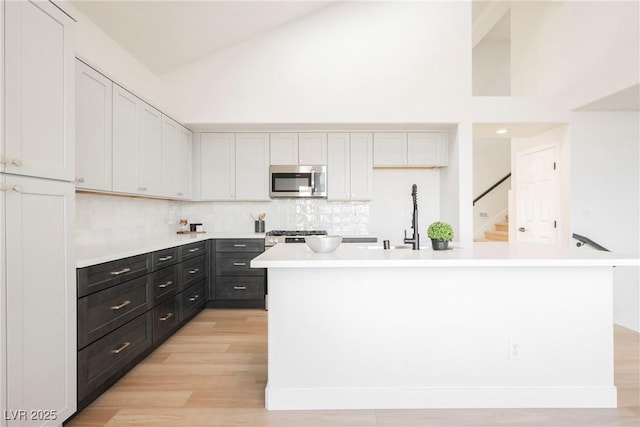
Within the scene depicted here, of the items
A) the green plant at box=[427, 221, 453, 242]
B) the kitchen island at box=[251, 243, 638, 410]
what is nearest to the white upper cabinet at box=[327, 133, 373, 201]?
the green plant at box=[427, 221, 453, 242]

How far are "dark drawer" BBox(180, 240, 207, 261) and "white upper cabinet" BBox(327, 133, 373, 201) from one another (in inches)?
64.2

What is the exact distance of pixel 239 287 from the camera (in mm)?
4387

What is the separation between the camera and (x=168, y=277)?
3.28 metres

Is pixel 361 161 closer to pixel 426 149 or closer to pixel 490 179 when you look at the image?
pixel 426 149

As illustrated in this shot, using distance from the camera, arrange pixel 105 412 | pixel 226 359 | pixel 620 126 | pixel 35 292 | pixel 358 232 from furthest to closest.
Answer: pixel 358 232, pixel 620 126, pixel 226 359, pixel 105 412, pixel 35 292

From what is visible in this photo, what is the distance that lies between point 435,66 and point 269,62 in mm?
1970

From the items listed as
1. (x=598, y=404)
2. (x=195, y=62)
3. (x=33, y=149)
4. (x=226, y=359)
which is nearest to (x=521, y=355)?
(x=598, y=404)

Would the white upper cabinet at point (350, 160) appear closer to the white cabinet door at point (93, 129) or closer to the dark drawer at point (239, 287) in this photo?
the dark drawer at point (239, 287)

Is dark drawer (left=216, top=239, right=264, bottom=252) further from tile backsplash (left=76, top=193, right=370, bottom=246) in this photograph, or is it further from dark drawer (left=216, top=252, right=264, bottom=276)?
tile backsplash (left=76, top=193, right=370, bottom=246)

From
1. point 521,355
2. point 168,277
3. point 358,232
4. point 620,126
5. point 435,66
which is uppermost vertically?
point 435,66

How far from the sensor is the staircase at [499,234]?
6744mm

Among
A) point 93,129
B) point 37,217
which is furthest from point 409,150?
point 37,217

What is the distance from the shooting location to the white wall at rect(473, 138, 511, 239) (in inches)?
314

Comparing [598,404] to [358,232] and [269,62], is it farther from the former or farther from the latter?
[269,62]
